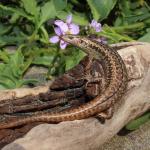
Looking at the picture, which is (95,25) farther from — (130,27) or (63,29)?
(130,27)

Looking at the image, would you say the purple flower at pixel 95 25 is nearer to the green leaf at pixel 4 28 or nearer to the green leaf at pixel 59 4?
the green leaf at pixel 59 4

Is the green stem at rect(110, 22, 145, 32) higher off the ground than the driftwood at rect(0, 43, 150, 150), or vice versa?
the green stem at rect(110, 22, 145, 32)

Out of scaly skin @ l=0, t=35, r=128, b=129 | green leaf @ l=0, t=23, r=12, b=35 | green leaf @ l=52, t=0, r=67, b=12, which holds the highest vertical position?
green leaf @ l=52, t=0, r=67, b=12

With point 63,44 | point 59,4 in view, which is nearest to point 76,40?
point 63,44

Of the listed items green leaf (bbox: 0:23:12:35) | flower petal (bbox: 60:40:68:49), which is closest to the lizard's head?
flower petal (bbox: 60:40:68:49)

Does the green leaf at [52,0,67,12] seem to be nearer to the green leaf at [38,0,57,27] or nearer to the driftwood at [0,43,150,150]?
the green leaf at [38,0,57,27]
